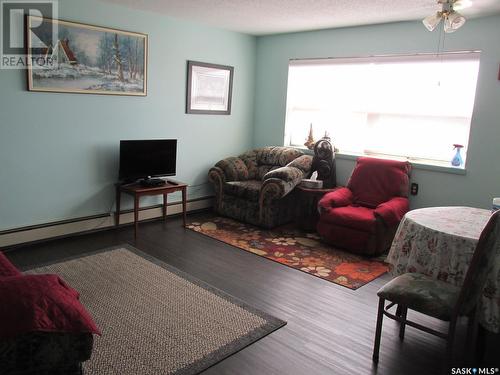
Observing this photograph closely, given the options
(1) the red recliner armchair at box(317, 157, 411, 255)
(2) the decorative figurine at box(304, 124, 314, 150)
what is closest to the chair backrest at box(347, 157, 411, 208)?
(1) the red recliner armchair at box(317, 157, 411, 255)

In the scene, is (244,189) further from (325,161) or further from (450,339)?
(450,339)

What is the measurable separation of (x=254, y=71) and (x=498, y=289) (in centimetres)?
450

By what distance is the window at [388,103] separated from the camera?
14.1 ft

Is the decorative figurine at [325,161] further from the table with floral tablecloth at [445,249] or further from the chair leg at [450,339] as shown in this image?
the chair leg at [450,339]

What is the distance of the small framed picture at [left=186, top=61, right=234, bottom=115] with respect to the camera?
202 inches

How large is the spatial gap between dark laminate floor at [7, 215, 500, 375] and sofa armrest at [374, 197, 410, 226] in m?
0.60

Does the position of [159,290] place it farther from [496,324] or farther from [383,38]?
[383,38]

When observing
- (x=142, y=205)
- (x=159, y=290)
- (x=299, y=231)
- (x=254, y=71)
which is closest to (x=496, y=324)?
(x=159, y=290)

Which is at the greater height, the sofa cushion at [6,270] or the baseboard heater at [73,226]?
the sofa cushion at [6,270]

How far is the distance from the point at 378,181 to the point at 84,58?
332 cm

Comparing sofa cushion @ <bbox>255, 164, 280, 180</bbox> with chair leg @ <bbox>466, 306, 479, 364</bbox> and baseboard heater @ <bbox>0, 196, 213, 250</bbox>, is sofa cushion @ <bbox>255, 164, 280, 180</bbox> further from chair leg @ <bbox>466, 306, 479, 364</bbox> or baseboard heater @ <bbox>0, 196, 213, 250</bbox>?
chair leg @ <bbox>466, 306, 479, 364</bbox>

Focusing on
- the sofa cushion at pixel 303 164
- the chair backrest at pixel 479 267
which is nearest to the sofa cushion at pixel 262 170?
the sofa cushion at pixel 303 164

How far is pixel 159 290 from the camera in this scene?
10.3 feet

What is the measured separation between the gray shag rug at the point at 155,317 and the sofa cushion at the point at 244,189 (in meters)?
1.58
